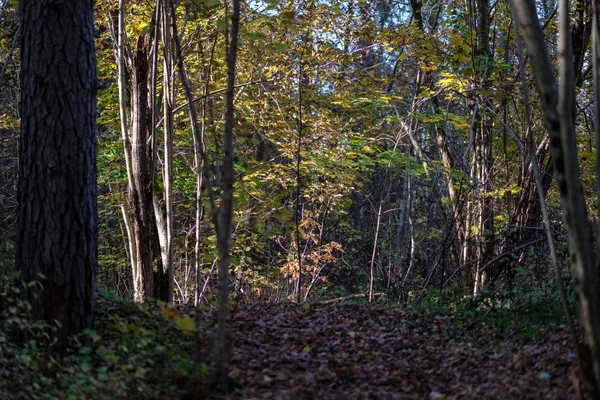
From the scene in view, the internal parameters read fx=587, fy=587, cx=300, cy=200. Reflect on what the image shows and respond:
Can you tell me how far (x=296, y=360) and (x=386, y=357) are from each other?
82 cm

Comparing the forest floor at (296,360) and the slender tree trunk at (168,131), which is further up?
the slender tree trunk at (168,131)

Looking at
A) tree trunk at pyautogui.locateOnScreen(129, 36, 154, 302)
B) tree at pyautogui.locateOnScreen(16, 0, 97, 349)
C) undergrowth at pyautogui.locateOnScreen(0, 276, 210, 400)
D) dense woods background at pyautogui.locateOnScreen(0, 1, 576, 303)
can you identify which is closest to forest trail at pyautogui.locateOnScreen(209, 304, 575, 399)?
undergrowth at pyautogui.locateOnScreen(0, 276, 210, 400)

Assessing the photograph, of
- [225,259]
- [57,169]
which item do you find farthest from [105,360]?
[57,169]

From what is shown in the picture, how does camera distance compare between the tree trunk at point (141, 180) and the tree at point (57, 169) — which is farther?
the tree trunk at point (141, 180)

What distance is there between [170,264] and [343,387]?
196 inches

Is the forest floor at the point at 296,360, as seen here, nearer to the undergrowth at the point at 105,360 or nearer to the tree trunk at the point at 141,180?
the undergrowth at the point at 105,360

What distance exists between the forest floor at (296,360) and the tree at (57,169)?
12.9 inches

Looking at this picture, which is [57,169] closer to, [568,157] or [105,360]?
[105,360]

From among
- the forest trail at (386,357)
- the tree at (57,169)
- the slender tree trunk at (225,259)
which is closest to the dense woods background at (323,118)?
the forest trail at (386,357)

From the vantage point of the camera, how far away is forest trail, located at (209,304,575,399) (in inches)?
158

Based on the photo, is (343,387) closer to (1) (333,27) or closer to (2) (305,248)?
(1) (333,27)

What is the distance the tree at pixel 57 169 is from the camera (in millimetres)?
4762

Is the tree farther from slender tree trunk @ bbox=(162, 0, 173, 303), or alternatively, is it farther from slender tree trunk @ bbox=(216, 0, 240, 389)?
slender tree trunk @ bbox=(162, 0, 173, 303)

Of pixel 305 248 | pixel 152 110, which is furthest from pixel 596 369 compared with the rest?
pixel 305 248
